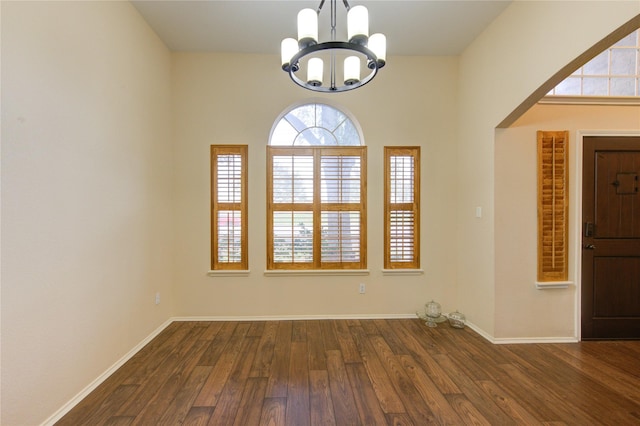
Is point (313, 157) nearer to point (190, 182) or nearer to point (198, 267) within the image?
point (190, 182)

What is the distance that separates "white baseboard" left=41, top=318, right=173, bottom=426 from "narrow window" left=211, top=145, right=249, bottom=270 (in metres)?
1.04

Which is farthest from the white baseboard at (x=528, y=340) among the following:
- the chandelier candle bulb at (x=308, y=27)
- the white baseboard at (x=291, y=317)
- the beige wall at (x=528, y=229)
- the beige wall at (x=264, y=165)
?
the chandelier candle bulb at (x=308, y=27)

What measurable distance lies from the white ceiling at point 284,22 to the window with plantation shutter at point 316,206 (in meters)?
1.22

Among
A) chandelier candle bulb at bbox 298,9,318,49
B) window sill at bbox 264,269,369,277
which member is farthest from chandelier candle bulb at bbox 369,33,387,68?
window sill at bbox 264,269,369,277

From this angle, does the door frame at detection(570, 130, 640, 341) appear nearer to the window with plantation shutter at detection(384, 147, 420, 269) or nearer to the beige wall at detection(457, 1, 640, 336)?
the beige wall at detection(457, 1, 640, 336)

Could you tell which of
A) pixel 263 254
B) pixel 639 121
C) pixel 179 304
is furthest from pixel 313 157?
pixel 639 121

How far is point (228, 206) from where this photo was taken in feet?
11.3

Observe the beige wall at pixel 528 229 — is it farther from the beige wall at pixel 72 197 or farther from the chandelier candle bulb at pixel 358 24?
the beige wall at pixel 72 197

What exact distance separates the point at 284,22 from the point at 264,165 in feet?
5.14

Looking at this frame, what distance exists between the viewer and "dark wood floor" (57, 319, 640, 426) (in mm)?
1815

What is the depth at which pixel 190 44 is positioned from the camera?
3.26m

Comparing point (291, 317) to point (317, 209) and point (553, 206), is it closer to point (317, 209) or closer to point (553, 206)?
point (317, 209)

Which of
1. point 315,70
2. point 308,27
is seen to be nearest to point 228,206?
point 315,70

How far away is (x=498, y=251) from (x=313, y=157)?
7.74 feet
